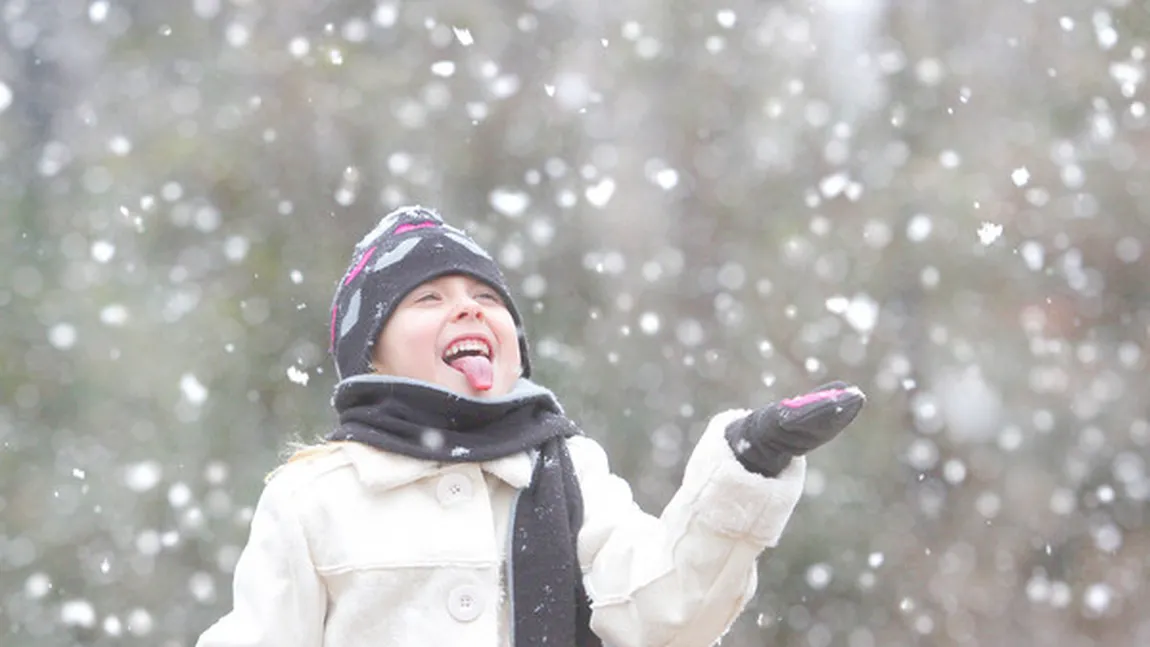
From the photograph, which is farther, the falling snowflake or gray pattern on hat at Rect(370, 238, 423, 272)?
the falling snowflake

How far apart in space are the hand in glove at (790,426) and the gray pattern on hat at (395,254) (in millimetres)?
586

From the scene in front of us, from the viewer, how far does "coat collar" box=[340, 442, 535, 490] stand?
1.65 metres

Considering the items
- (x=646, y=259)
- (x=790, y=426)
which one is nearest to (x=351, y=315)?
(x=790, y=426)

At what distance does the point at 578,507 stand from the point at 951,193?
116 inches

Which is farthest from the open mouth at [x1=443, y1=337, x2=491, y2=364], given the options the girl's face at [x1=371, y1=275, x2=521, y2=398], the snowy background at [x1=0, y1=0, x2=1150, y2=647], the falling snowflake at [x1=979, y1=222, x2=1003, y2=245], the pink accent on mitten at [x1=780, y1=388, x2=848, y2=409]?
the falling snowflake at [x1=979, y1=222, x2=1003, y2=245]

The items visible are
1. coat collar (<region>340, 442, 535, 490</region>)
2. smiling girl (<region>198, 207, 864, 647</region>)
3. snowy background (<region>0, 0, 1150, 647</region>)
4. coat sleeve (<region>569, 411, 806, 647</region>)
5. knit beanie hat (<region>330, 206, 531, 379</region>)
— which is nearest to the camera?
Answer: coat sleeve (<region>569, 411, 806, 647</region>)

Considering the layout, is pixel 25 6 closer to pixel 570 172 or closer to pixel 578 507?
pixel 570 172

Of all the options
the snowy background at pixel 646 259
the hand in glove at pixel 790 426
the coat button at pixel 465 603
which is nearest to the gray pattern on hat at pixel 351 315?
the coat button at pixel 465 603

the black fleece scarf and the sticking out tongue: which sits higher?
the sticking out tongue

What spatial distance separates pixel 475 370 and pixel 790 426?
19.8 inches

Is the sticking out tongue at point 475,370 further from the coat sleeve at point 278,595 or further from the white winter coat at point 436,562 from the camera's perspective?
the coat sleeve at point 278,595

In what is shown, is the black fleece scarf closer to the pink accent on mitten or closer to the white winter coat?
the white winter coat

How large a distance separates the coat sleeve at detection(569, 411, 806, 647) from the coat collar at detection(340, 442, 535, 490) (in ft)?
0.38

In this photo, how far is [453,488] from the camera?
5.49ft
